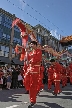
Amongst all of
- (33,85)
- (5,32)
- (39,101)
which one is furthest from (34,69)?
(5,32)

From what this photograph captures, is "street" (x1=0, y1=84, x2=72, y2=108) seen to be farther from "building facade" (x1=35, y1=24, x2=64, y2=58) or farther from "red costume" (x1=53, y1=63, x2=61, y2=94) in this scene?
"building facade" (x1=35, y1=24, x2=64, y2=58)

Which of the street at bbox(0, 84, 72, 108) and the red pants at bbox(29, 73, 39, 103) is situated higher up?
the red pants at bbox(29, 73, 39, 103)

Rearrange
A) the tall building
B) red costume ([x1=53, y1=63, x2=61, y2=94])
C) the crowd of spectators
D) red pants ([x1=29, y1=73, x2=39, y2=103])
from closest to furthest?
red pants ([x1=29, y1=73, x2=39, y2=103]), red costume ([x1=53, y1=63, x2=61, y2=94]), the crowd of spectators, the tall building

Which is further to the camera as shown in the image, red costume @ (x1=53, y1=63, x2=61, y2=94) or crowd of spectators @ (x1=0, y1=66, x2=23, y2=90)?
crowd of spectators @ (x1=0, y1=66, x2=23, y2=90)

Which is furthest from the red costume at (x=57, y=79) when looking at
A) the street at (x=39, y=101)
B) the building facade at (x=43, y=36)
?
the building facade at (x=43, y=36)

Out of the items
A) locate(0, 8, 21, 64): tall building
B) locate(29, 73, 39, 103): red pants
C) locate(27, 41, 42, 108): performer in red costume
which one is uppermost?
locate(0, 8, 21, 64): tall building

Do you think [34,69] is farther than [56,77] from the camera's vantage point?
No

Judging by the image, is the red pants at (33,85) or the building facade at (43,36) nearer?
the red pants at (33,85)

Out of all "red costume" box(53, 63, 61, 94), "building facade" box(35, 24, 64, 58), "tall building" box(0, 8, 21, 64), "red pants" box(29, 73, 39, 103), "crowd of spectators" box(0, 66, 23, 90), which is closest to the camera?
"red pants" box(29, 73, 39, 103)

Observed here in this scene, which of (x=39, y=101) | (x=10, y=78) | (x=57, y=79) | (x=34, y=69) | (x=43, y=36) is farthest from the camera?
(x=43, y=36)

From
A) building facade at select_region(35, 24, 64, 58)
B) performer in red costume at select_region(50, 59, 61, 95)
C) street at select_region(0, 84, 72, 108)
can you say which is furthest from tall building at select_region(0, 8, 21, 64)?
street at select_region(0, 84, 72, 108)

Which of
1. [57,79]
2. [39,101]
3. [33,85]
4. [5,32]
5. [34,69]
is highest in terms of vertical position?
[5,32]

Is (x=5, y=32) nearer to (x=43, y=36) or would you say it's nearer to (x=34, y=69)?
(x=43, y=36)

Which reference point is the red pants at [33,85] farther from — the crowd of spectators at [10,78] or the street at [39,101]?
the crowd of spectators at [10,78]
